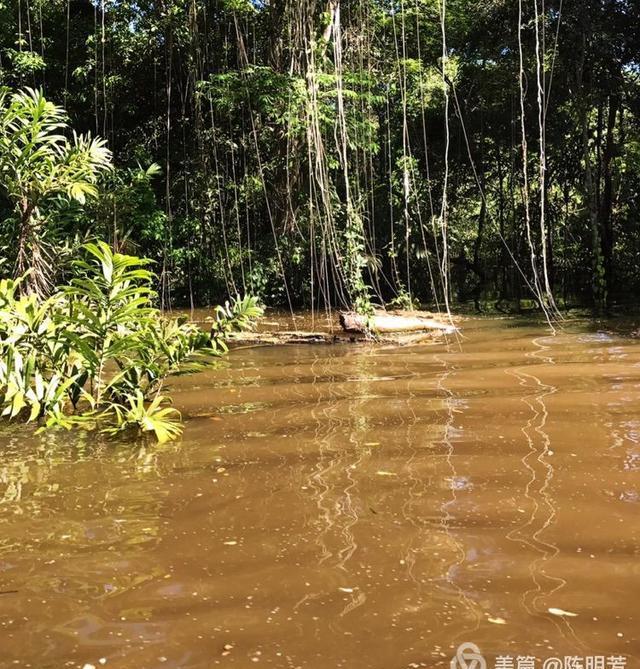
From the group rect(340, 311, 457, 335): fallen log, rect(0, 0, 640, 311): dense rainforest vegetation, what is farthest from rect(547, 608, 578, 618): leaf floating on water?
rect(0, 0, 640, 311): dense rainforest vegetation

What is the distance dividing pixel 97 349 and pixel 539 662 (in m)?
2.48

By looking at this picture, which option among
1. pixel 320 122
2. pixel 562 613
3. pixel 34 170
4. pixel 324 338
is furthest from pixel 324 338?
pixel 562 613

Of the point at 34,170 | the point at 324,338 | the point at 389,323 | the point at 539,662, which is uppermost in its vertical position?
the point at 34,170

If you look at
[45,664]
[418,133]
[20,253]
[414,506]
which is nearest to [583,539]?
[414,506]

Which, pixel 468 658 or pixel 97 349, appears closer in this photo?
pixel 468 658

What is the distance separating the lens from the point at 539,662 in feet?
4.18

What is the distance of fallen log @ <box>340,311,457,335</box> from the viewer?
699cm

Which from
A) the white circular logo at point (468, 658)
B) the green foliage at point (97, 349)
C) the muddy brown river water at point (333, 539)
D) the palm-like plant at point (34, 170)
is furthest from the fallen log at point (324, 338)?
the white circular logo at point (468, 658)

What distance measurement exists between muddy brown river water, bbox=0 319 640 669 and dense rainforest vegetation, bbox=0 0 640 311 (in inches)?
199

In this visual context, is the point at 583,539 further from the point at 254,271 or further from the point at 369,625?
the point at 254,271

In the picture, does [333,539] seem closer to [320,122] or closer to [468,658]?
[468,658]

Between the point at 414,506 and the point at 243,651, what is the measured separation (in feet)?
2.96

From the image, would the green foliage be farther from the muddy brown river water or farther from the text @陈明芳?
the text @陈明芳

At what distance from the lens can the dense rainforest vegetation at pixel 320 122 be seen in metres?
9.27
